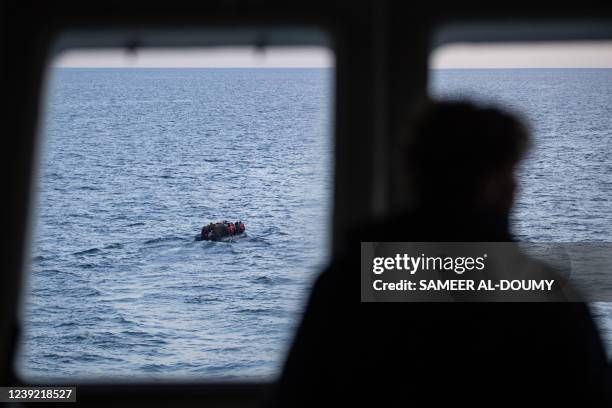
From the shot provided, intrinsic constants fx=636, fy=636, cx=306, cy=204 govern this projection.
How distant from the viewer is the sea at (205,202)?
6.38ft

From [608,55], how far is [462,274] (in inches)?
48.1

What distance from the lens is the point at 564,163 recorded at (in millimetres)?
1977

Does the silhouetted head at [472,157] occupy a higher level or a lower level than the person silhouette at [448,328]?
higher

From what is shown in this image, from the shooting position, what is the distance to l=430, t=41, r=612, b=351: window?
6.29ft

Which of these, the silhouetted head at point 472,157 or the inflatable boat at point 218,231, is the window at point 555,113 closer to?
the silhouetted head at point 472,157

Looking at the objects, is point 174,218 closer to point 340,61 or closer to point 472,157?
point 340,61

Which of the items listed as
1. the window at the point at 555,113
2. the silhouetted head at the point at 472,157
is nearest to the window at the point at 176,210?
the window at the point at 555,113

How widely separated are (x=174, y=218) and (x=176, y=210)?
0.06 meters

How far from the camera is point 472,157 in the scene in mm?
975

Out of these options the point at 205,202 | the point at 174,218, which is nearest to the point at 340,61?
the point at 205,202

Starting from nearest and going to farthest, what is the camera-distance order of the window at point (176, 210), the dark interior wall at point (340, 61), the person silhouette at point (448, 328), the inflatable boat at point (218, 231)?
the person silhouette at point (448, 328) < the dark interior wall at point (340, 61) < the window at point (176, 210) < the inflatable boat at point (218, 231)

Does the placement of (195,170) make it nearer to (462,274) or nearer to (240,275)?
(240,275)

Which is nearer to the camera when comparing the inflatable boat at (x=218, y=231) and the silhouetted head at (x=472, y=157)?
the silhouetted head at (x=472, y=157)

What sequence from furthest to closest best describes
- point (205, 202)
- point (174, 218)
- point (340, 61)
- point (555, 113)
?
point (174, 218), point (205, 202), point (555, 113), point (340, 61)
